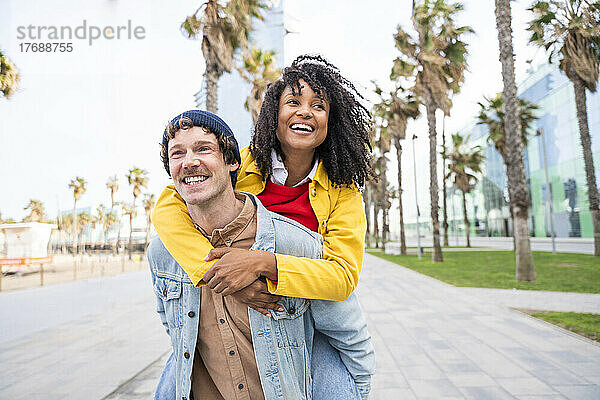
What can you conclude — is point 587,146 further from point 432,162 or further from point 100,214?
point 100,214

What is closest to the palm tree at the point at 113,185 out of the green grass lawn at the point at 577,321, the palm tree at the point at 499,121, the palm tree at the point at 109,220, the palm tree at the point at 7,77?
Result: the palm tree at the point at 109,220

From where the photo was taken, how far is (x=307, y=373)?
70.9 inches

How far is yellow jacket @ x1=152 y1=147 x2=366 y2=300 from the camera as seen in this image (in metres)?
1.57

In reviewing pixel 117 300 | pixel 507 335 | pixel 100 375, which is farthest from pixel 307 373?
pixel 117 300

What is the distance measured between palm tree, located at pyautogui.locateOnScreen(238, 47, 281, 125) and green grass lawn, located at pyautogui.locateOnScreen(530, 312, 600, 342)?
1114 centimetres

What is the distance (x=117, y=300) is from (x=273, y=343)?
41.9 feet

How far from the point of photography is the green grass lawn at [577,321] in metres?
7.32

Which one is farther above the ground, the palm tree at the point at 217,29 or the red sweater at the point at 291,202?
the palm tree at the point at 217,29

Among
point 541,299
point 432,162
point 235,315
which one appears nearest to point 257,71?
point 432,162

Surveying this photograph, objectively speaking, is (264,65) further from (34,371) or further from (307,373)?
(307,373)

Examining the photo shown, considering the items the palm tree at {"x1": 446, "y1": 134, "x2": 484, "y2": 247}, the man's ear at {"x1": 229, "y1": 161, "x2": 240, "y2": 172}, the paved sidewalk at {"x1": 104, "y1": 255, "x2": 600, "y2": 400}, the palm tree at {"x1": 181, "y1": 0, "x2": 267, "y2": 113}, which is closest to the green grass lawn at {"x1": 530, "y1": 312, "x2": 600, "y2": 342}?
the paved sidewalk at {"x1": 104, "y1": 255, "x2": 600, "y2": 400}

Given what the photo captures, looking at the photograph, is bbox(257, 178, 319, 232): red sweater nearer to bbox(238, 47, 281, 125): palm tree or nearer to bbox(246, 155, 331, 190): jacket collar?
bbox(246, 155, 331, 190): jacket collar

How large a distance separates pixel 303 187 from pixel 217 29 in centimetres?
1141

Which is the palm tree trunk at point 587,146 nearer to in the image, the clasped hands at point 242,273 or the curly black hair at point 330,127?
the curly black hair at point 330,127
